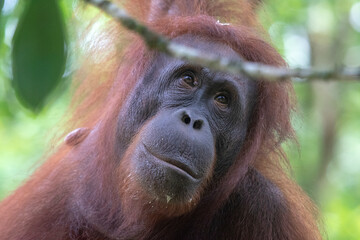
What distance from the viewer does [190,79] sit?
3.20m

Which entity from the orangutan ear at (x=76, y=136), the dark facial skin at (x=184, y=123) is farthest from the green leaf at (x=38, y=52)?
the orangutan ear at (x=76, y=136)

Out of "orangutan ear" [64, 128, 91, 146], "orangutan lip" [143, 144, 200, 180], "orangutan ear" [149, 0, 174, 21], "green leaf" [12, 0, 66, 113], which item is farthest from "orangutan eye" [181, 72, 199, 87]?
"green leaf" [12, 0, 66, 113]

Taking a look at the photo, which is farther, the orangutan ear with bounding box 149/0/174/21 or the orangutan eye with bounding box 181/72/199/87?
the orangutan ear with bounding box 149/0/174/21

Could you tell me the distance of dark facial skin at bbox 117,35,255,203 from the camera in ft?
9.09

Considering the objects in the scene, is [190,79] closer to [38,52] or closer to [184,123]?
[184,123]

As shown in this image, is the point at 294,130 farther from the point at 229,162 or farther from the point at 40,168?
the point at 40,168

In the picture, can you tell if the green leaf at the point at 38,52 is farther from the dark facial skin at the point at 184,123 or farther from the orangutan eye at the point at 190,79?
the orangutan eye at the point at 190,79

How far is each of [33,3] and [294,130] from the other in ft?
9.15

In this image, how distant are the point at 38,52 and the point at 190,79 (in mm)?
2259

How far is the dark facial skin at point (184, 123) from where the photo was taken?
277 centimetres

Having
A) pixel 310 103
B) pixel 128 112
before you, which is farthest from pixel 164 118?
pixel 310 103

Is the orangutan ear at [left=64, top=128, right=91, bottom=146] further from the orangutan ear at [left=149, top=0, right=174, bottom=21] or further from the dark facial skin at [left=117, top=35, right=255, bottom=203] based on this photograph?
the orangutan ear at [left=149, top=0, right=174, bottom=21]

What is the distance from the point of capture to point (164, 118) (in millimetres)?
2900

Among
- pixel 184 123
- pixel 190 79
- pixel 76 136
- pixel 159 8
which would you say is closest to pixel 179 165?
pixel 184 123
